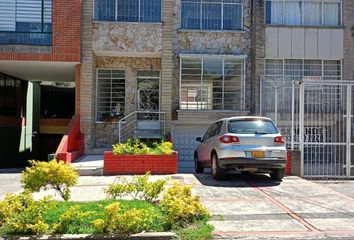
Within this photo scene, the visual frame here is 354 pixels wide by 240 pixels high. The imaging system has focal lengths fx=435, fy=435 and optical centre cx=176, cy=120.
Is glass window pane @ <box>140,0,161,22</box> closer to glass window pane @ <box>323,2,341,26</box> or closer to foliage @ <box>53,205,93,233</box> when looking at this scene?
glass window pane @ <box>323,2,341,26</box>

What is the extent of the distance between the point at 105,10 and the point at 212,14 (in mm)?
4506

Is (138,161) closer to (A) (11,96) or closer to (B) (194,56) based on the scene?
(B) (194,56)

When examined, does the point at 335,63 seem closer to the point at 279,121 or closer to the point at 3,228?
the point at 279,121

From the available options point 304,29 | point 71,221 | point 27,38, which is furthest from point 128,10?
point 71,221

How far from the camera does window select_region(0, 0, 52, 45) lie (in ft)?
54.4

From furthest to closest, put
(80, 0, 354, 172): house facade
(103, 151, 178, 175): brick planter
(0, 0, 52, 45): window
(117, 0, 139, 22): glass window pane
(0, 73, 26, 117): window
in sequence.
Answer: (0, 73, 26, 117): window, (117, 0, 139, 22): glass window pane, (80, 0, 354, 172): house facade, (0, 0, 52, 45): window, (103, 151, 178, 175): brick planter

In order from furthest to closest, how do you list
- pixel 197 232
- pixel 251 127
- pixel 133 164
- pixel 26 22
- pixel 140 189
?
1. pixel 26 22
2. pixel 133 164
3. pixel 251 127
4. pixel 140 189
5. pixel 197 232

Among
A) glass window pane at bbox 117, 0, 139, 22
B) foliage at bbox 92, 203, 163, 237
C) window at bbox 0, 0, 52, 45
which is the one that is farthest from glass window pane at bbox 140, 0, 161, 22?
foliage at bbox 92, 203, 163, 237

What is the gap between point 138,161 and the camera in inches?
509

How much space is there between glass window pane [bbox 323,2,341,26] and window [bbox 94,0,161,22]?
23.7 feet

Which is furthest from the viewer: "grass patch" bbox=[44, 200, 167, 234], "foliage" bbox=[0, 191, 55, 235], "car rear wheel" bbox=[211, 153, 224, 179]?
"car rear wheel" bbox=[211, 153, 224, 179]

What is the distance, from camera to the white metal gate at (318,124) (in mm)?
12828

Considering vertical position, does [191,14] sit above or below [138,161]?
above

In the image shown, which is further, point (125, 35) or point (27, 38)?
point (125, 35)
